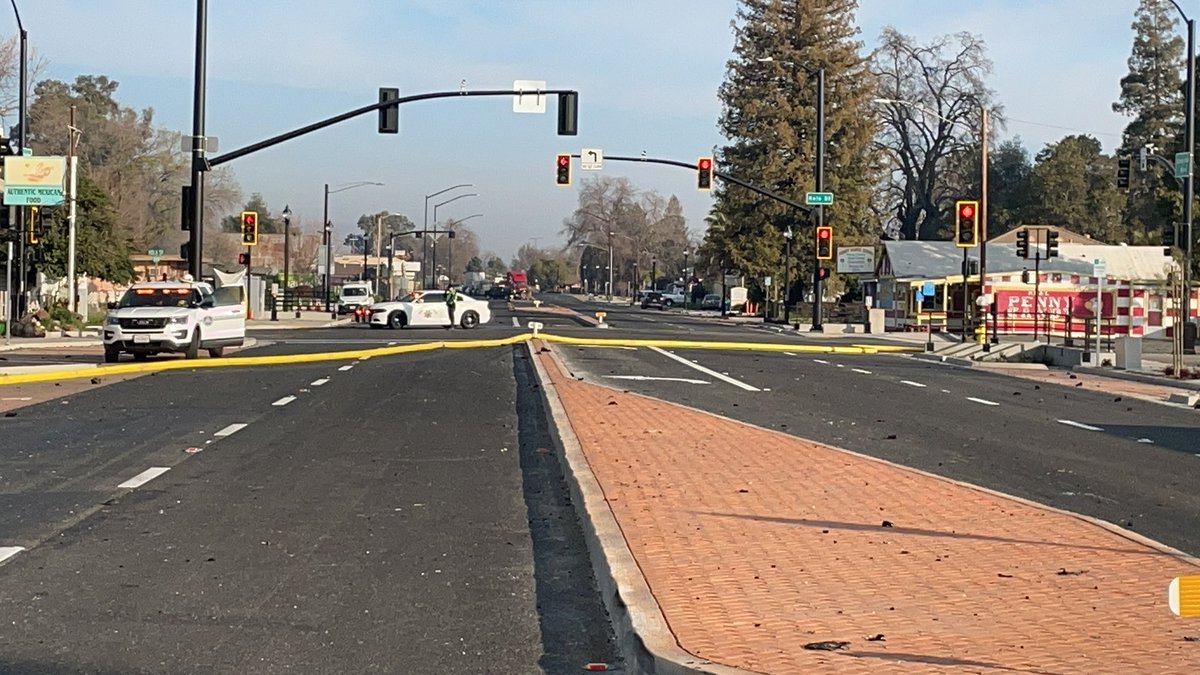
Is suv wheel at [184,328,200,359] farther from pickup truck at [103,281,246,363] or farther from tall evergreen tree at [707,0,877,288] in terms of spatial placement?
tall evergreen tree at [707,0,877,288]

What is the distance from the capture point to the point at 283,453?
1487 cm

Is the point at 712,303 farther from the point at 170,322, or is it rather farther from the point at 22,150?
the point at 170,322

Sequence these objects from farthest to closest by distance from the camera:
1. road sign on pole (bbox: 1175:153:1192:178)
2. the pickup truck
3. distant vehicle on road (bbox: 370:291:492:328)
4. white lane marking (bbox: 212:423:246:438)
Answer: distant vehicle on road (bbox: 370:291:492:328)
road sign on pole (bbox: 1175:153:1192:178)
the pickup truck
white lane marking (bbox: 212:423:246:438)

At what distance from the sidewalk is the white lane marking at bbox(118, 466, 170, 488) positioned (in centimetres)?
394

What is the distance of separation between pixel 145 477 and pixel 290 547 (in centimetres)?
373

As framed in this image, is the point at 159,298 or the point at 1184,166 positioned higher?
the point at 1184,166

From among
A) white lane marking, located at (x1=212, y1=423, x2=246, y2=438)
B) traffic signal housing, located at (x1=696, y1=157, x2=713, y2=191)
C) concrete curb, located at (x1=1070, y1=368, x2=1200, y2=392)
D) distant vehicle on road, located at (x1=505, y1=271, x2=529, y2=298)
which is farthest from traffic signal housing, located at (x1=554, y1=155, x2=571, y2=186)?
distant vehicle on road, located at (x1=505, y1=271, x2=529, y2=298)

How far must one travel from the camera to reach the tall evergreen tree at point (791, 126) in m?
87.0

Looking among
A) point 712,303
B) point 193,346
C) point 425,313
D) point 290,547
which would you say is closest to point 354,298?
point 425,313

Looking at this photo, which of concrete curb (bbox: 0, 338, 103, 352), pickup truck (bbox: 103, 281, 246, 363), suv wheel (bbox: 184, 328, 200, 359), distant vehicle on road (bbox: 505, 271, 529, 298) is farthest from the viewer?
distant vehicle on road (bbox: 505, 271, 529, 298)

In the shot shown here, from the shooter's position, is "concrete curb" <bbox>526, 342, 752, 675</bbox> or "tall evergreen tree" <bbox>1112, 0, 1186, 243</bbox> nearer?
"concrete curb" <bbox>526, 342, 752, 675</bbox>

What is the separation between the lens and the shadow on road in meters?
7.24

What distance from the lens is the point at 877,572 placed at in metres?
8.37

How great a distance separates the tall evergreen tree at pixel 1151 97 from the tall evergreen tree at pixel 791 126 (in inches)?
1312
